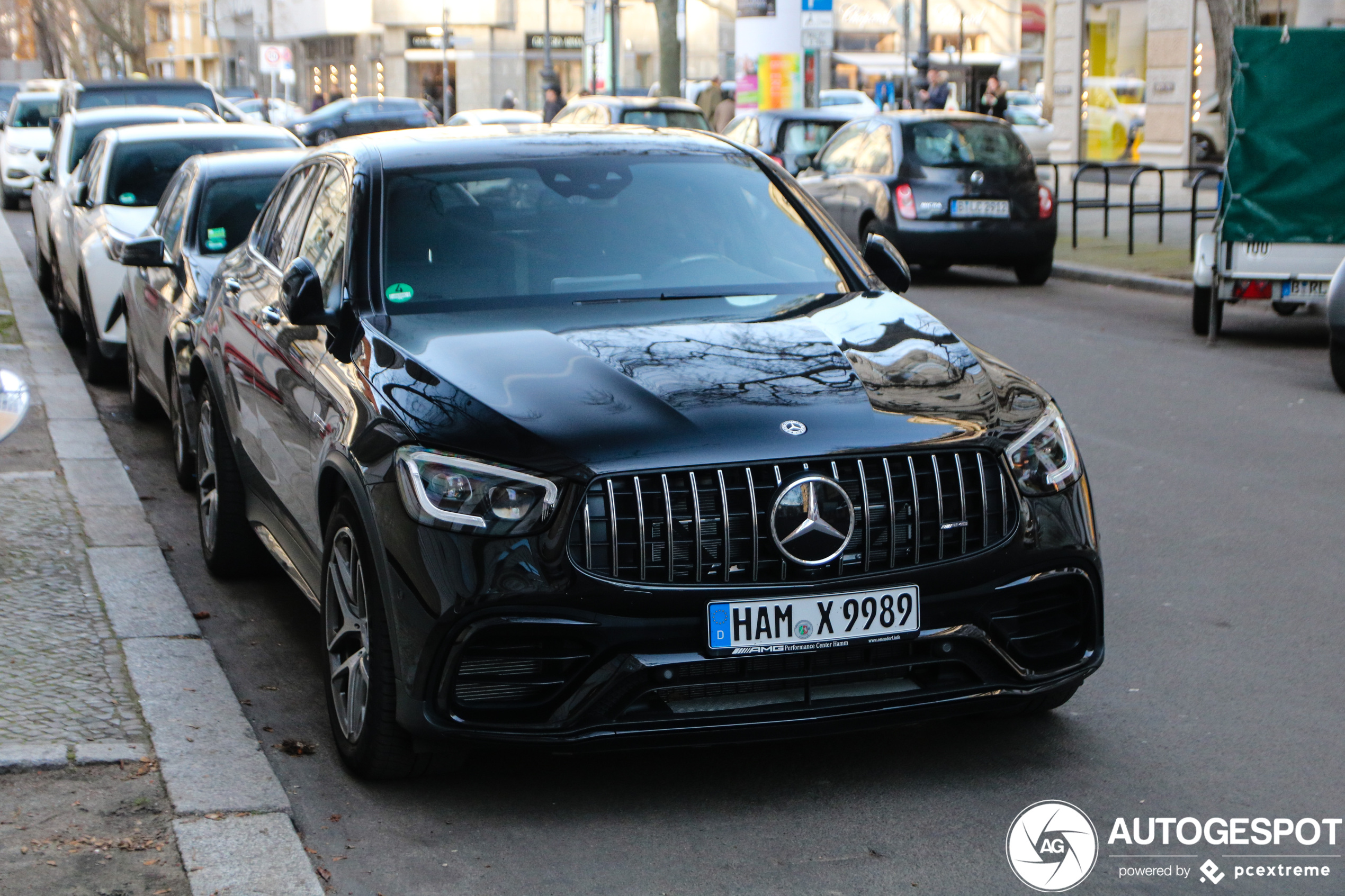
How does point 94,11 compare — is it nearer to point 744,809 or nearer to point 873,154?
point 873,154

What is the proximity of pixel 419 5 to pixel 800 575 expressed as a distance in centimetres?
6752

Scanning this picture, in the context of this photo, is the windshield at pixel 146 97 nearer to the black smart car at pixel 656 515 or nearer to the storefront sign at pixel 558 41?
the black smart car at pixel 656 515

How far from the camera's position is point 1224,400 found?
10.3 metres

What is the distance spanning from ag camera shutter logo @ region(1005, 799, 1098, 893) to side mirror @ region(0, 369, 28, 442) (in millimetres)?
2838

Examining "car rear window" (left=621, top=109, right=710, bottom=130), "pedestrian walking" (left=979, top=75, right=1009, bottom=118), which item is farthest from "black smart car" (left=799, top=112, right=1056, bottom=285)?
"pedestrian walking" (left=979, top=75, right=1009, bottom=118)

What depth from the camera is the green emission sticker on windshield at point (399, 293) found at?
514 centimetres

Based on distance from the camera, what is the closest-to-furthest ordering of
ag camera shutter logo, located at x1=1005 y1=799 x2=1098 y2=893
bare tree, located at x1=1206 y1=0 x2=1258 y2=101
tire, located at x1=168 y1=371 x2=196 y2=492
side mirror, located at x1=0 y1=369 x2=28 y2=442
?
ag camera shutter logo, located at x1=1005 y1=799 x2=1098 y2=893, side mirror, located at x1=0 y1=369 x2=28 y2=442, tire, located at x1=168 y1=371 x2=196 y2=492, bare tree, located at x1=1206 y1=0 x2=1258 y2=101

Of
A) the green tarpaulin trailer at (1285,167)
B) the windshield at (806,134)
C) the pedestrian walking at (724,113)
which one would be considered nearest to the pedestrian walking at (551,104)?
the pedestrian walking at (724,113)

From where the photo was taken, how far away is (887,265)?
5.81 m

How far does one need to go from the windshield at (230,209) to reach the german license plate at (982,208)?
852 cm

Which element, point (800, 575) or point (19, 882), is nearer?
point (19, 882)

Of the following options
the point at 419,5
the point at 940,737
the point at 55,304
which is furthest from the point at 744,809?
the point at 419,5

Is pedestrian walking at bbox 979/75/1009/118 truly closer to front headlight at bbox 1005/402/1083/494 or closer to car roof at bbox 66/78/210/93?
car roof at bbox 66/78/210/93

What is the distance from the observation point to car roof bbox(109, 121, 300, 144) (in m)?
12.2
